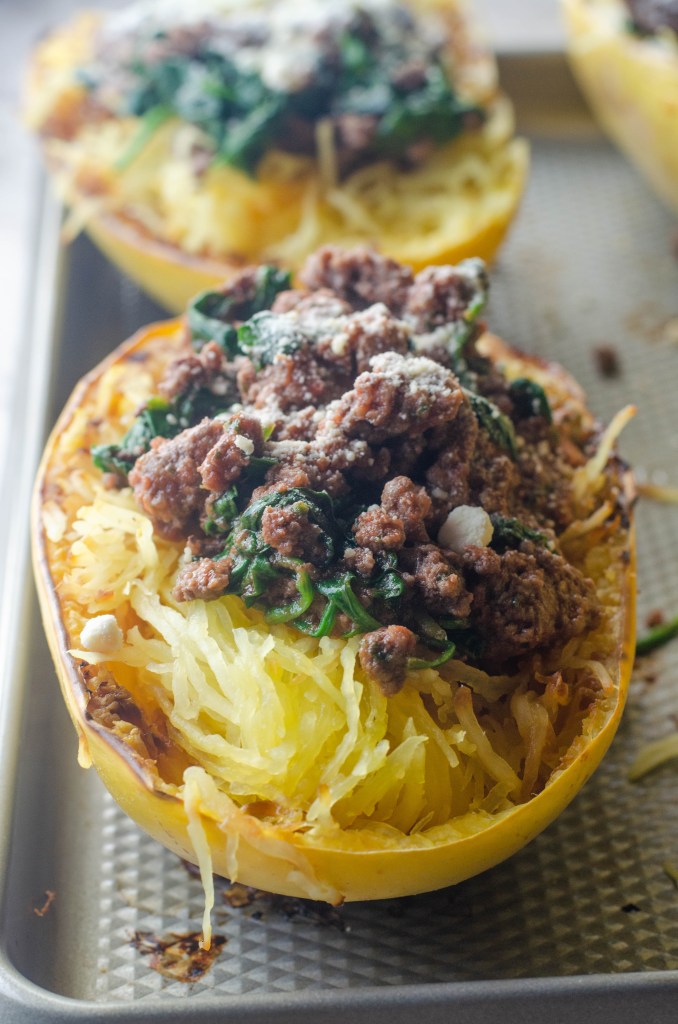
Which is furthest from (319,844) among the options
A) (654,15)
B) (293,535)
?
(654,15)

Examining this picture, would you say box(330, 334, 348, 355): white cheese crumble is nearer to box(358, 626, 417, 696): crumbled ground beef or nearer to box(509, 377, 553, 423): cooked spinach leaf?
box(509, 377, 553, 423): cooked spinach leaf

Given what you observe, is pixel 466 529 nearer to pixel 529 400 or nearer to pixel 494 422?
pixel 494 422

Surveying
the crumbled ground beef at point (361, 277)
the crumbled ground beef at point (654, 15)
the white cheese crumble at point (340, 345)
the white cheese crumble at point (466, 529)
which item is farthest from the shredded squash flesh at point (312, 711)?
the crumbled ground beef at point (654, 15)

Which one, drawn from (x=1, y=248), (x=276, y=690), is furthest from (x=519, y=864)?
(x=1, y=248)

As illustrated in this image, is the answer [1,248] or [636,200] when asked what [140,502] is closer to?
[1,248]

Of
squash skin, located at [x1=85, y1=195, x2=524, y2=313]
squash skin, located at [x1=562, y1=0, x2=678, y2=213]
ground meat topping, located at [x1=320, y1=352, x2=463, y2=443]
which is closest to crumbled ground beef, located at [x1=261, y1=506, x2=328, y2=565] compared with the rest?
ground meat topping, located at [x1=320, y1=352, x2=463, y2=443]

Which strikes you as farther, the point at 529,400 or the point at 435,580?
the point at 529,400

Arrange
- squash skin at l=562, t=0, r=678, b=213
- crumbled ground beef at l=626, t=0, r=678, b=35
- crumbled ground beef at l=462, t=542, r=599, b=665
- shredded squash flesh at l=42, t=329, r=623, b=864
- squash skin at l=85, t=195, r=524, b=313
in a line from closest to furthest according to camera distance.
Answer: shredded squash flesh at l=42, t=329, r=623, b=864 → crumbled ground beef at l=462, t=542, r=599, b=665 → squash skin at l=85, t=195, r=524, b=313 → squash skin at l=562, t=0, r=678, b=213 → crumbled ground beef at l=626, t=0, r=678, b=35
